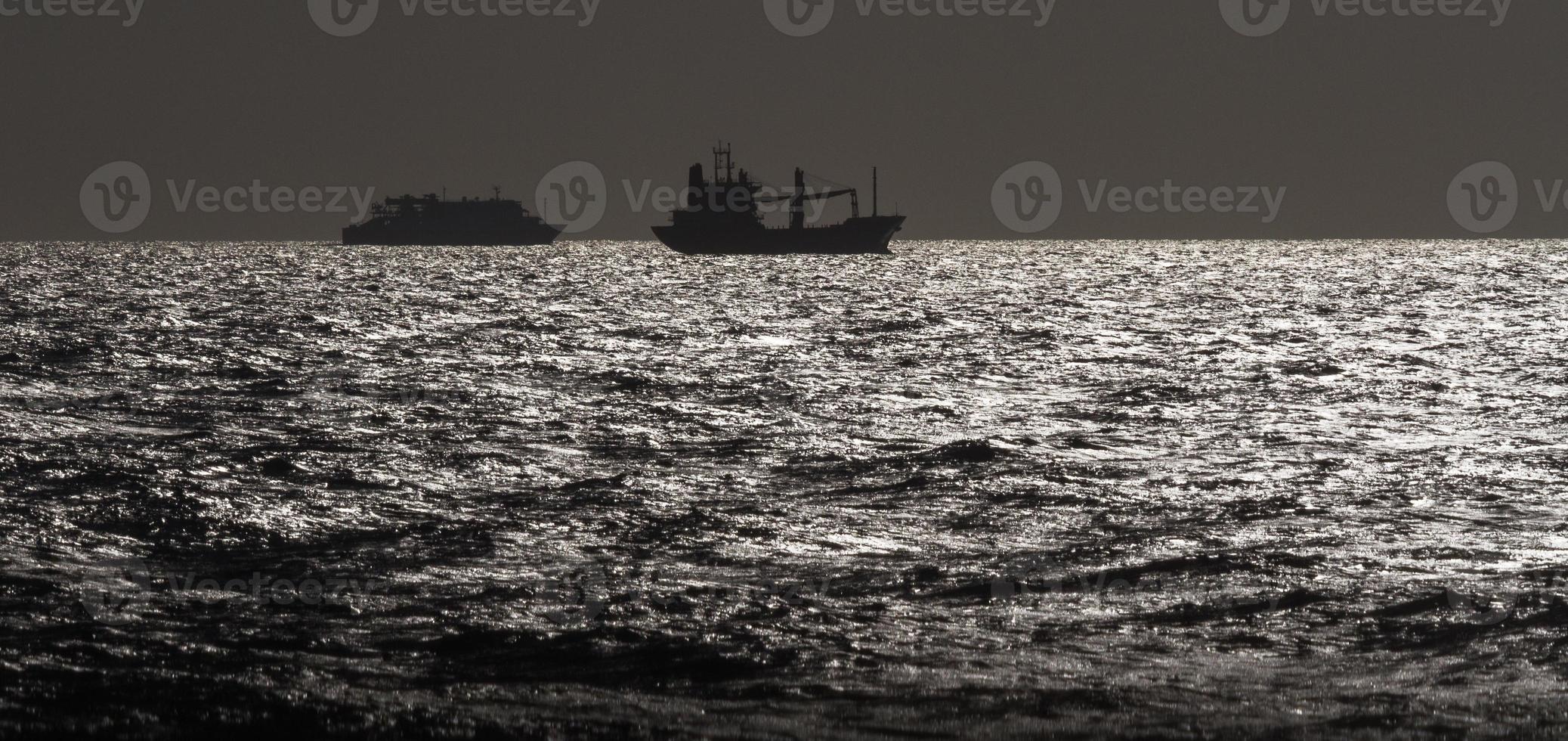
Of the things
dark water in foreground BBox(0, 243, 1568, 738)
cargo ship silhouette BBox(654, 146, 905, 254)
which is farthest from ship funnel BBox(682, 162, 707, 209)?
dark water in foreground BBox(0, 243, 1568, 738)

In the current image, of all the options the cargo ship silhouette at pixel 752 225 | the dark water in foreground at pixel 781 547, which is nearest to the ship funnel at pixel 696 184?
the cargo ship silhouette at pixel 752 225

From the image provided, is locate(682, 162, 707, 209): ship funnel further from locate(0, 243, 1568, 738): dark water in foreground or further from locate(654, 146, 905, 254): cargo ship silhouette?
locate(0, 243, 1568, 738): dark water in foreground

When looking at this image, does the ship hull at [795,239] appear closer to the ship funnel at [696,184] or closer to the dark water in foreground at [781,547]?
the ship funnel at [696,184]

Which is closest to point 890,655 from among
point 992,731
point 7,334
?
point 992,731

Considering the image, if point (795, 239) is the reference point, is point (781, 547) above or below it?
above

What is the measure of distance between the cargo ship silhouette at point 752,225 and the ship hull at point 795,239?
2.7 inches

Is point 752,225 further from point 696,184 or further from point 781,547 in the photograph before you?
point 781,547

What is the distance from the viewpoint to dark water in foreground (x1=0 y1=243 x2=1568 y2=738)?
8531 millimetres

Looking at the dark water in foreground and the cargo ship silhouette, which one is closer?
the dark water in foreground

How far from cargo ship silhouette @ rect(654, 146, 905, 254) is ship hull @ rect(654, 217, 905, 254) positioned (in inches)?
2.7

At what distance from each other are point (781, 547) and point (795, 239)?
454ft

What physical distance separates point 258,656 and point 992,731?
13.7 ft

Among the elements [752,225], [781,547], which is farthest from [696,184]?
[781,547]

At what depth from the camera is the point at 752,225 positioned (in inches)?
5827
